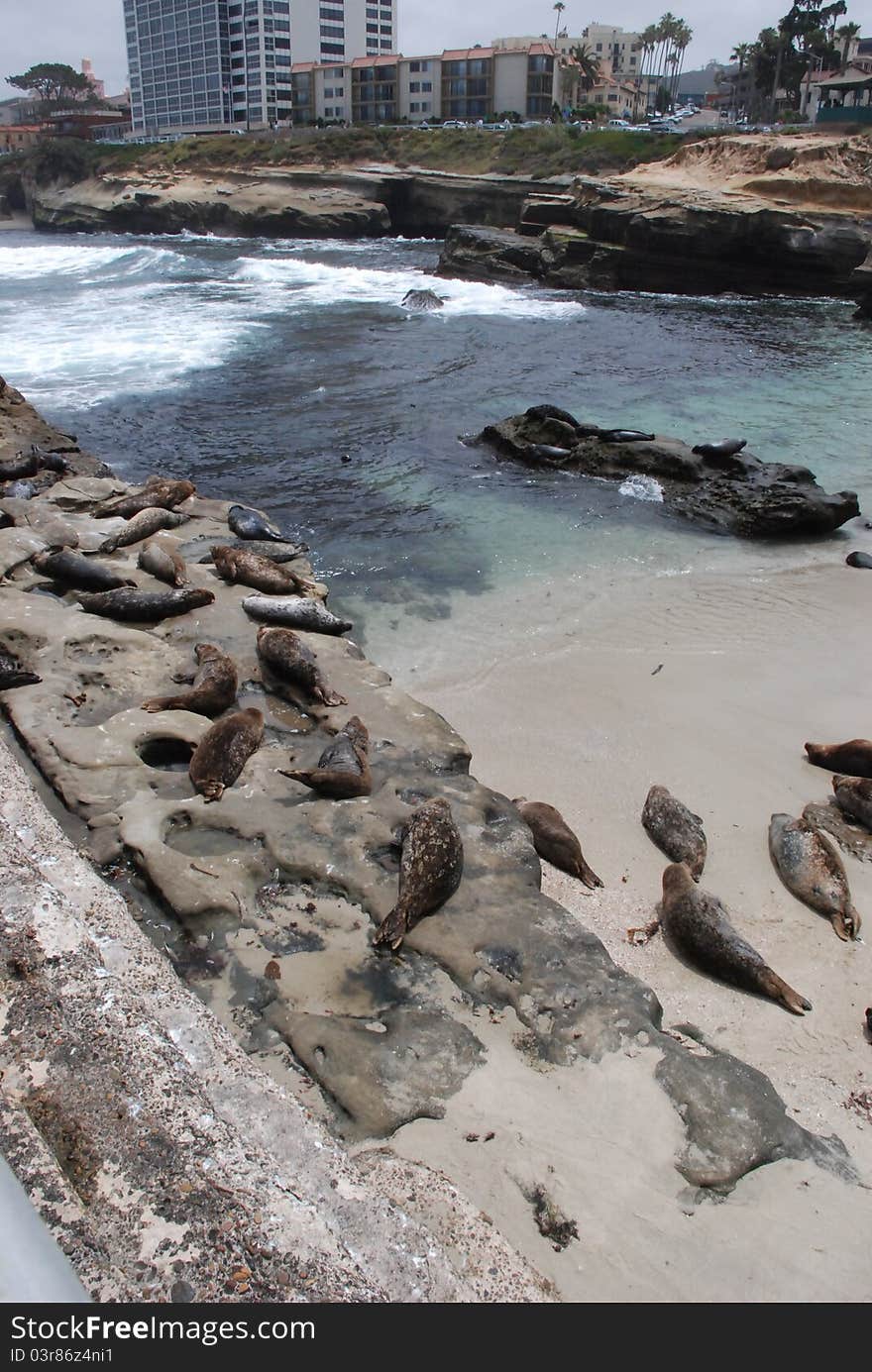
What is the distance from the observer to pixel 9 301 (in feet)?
110

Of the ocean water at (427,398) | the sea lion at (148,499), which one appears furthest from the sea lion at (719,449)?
the sea lion at (148,499)

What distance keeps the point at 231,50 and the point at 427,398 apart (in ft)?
385

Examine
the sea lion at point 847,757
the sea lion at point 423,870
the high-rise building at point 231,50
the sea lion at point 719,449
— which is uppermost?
the high-rise building at point 231,50

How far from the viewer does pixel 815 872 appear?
19.2 feet

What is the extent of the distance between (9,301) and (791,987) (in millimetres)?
38055

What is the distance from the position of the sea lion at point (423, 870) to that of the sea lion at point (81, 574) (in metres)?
4.50

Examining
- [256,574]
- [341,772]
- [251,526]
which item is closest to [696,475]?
[251,526]

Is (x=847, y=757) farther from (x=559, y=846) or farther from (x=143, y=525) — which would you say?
(x=143, y=525)

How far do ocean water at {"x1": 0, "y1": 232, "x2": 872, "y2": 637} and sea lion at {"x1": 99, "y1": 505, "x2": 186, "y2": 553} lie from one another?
75.2 inches

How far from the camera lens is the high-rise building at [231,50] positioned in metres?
104

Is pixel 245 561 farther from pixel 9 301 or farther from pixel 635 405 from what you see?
pixel 9 301

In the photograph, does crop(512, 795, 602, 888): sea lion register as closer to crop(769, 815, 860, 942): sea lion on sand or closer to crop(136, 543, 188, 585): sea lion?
crop(769, 815, 860, 942): sea lion on sand

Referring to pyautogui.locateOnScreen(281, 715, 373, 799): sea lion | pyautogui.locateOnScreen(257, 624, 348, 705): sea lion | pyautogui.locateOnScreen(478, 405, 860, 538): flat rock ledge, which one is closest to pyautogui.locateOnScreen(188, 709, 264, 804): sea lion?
pyautogui.locateOnScreen(281, 715, 373, 799): sea lion

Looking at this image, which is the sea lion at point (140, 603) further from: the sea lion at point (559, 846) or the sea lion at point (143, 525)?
the sea lion at point (559, 846)
